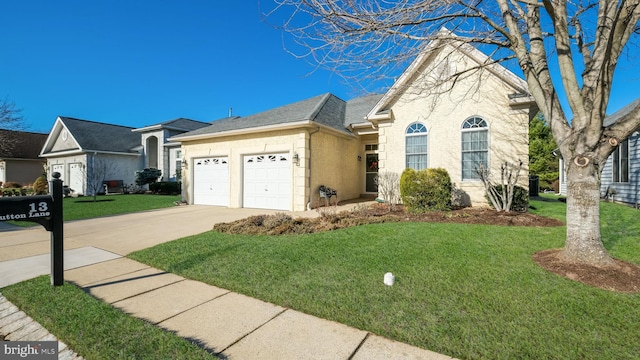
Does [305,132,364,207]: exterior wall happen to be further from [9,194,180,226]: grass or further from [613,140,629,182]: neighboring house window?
Result: [613,140,629,182]: neighboring house window

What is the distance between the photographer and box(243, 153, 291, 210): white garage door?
36.7 feet

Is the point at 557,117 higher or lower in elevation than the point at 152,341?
higher

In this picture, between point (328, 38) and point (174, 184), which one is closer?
point (328, 38)

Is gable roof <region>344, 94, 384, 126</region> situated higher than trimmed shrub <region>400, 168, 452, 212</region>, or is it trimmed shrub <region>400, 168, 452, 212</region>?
gable roof <region>344, 94, 384, 126</region>

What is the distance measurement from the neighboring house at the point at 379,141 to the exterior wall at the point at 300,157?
0.04 metres

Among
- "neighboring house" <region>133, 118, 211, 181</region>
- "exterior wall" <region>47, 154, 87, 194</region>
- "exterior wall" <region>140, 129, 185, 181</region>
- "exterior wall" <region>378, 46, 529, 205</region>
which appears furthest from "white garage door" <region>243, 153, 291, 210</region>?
"exterior wall" <region>47, 154, 87, 194</region>

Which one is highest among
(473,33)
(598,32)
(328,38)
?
(473,33)

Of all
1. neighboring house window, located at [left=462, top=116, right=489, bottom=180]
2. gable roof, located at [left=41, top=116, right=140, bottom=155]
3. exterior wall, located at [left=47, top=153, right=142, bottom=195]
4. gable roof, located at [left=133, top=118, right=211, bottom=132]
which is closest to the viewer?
neighboring house window, located at [left=462, top=116, right=489, bottom=180]

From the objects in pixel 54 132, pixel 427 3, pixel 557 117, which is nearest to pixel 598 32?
pixel 557 117

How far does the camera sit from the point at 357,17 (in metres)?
4.47

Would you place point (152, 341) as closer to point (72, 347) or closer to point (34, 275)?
point (72, 347)

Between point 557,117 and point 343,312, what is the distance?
434 centimetres

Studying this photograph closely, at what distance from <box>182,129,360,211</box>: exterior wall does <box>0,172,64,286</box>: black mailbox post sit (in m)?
7.47

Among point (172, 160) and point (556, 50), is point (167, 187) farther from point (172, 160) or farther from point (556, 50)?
point (556, 50)
